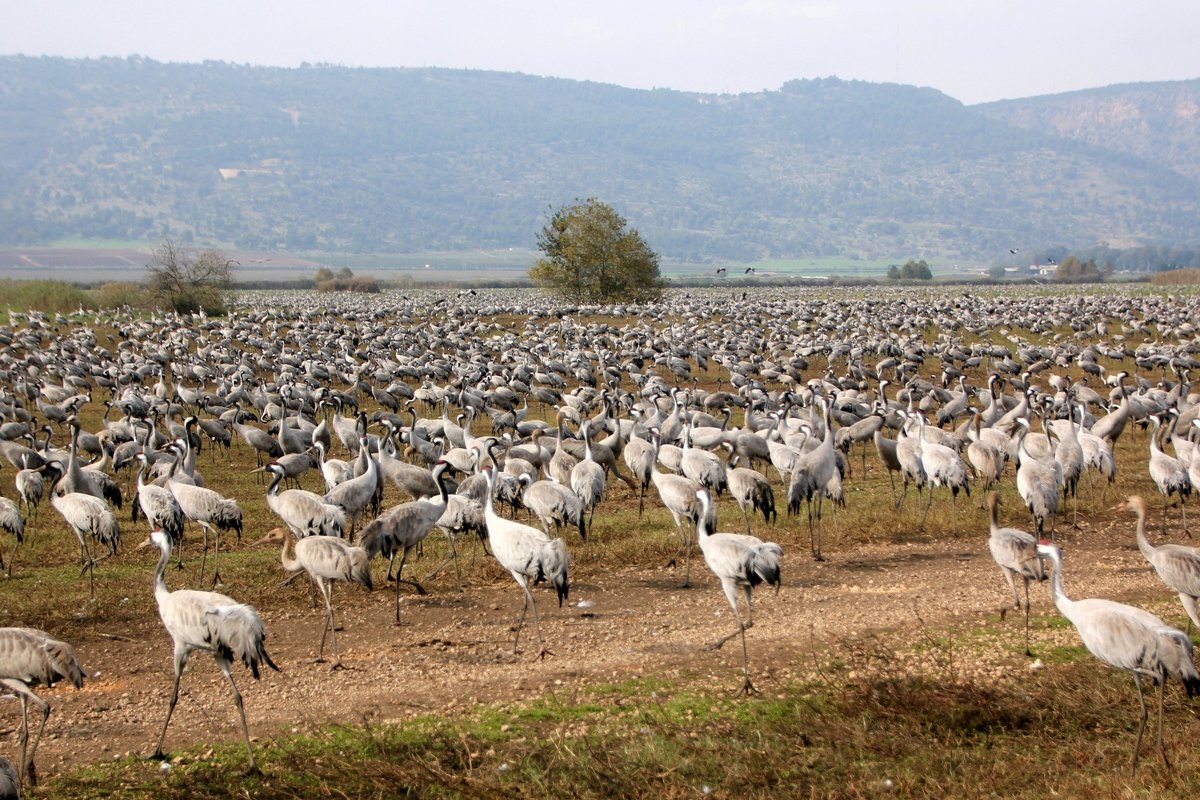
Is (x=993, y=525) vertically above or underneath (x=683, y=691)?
above

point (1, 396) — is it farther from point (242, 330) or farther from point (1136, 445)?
→ point (1136, 445)

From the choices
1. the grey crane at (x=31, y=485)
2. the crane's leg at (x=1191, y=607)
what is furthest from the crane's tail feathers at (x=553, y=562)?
the grey crane at (x=31, y=485)

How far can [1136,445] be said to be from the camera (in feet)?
66.4

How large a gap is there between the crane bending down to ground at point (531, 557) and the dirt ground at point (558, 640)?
0.42 meters

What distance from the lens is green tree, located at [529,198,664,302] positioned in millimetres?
56094

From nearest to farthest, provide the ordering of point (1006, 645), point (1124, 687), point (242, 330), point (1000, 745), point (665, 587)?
point (1000, 745) → point (1124, 687) → point (1006, 645) → point (665, 587) → point (242, 330)

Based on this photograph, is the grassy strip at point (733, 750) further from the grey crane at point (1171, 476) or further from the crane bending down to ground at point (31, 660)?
the grey crane at point (1171, 476)

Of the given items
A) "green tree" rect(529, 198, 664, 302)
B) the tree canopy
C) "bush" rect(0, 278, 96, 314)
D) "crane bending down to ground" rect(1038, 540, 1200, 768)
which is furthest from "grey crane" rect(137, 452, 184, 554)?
the tree canopy

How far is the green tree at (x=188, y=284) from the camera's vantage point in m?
50.2

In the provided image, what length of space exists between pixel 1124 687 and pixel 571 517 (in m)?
5.87

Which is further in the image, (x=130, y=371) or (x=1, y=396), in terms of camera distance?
(x=130, y=371)

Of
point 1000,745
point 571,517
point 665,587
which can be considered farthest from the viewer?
point 571,517

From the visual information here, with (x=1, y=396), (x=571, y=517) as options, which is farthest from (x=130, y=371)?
(x=571, y=517)

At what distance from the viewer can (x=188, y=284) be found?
51.2m
